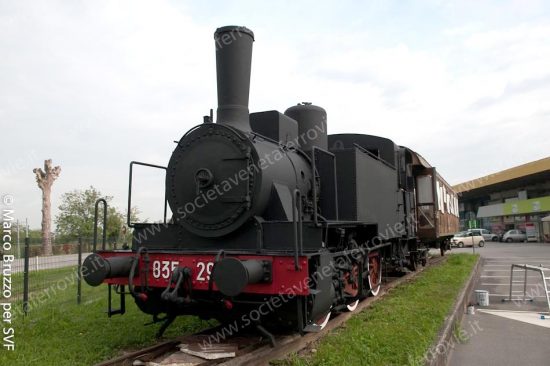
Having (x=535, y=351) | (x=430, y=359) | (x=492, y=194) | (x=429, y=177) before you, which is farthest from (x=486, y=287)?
(x=492, y=194)

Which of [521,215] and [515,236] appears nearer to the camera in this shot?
[515,236]

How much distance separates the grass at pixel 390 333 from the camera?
4.62 m

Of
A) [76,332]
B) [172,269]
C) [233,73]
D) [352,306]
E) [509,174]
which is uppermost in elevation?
[509,174]

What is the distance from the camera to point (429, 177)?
41.8 feet

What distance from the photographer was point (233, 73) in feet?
18.6

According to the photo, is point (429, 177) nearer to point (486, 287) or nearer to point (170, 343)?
point (486, 287)

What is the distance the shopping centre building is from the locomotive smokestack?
33687mm

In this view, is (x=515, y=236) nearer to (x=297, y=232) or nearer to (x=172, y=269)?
(x=297, y=232)

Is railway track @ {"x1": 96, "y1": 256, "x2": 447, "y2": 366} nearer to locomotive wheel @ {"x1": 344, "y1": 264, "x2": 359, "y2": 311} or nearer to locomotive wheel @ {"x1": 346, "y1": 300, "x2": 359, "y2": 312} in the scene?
locomotive wheel @ {"x1": 344, "y1": 264, "x2": 359, "y2": 311}

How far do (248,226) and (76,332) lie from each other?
10.6 feet

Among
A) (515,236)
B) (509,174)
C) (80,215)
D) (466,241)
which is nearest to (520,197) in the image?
(515,236)

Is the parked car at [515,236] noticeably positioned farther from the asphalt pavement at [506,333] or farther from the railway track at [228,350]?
the railway track at [228,350]

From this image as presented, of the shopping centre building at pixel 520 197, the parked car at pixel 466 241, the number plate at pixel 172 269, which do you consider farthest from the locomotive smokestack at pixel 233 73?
the shopping centre building at pixel 520 197

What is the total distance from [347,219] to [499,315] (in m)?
3.37
